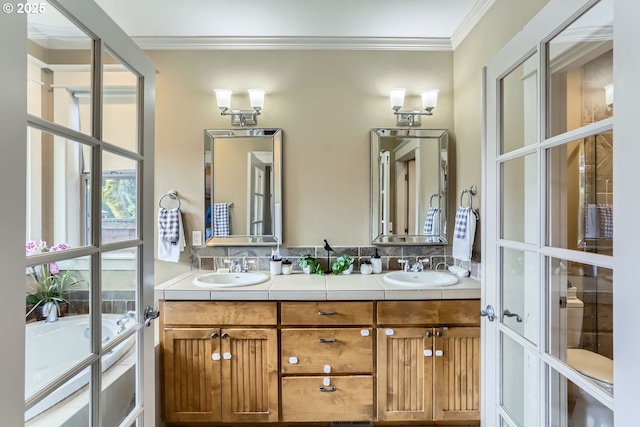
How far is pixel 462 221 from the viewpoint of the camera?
206 cm

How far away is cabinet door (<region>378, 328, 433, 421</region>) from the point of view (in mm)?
1777

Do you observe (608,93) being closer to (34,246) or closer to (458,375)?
(34,246)

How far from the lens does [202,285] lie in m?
1.86

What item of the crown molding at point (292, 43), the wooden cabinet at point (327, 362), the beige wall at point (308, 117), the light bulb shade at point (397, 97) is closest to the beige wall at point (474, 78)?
the beige wall at point (308, 117)

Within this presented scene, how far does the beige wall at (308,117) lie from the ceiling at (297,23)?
0.25 feet

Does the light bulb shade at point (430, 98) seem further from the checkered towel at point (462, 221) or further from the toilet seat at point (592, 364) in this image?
the toilet seat at point (592, 364)

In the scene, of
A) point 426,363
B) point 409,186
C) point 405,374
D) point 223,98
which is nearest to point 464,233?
point 409,186

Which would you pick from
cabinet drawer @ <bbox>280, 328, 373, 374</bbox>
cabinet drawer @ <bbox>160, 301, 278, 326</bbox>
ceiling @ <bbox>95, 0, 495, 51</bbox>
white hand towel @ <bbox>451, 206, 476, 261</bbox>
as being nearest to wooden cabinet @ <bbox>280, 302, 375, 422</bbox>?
cabinet drawer @ <bbox>280, 328, 373, 374</bbox>

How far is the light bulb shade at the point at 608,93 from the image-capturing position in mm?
775

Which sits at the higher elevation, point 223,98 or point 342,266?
point 223,98

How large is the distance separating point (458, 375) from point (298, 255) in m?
1.30

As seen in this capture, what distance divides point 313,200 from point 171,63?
1509mm

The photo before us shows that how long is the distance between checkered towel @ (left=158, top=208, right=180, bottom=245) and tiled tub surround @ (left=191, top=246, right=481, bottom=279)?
0.18 meters

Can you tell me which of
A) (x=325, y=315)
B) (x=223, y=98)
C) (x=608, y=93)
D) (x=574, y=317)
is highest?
(x=223, y=98)
